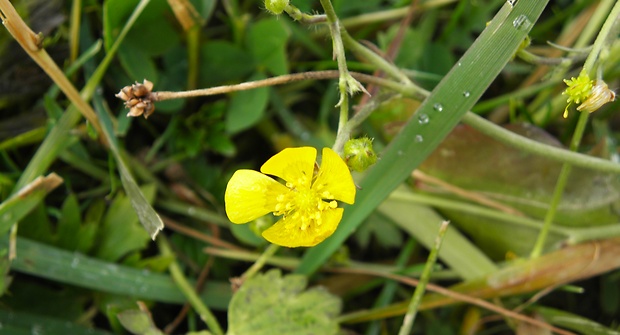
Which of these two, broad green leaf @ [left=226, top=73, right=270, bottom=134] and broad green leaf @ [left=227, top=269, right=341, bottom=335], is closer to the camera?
broad green leaf @ [left=227, top=269, right=341, bottom=335]

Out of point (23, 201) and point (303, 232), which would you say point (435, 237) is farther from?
point (23, 201)

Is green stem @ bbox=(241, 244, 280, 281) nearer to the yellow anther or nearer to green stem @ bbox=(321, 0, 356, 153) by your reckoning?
the yellow anther

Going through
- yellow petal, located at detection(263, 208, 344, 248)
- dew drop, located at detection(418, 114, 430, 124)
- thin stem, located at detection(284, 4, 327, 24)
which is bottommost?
yellow petal, located at detection(263, 208, 344, 248)

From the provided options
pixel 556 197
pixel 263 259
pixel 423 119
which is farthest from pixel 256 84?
pixel 556 197

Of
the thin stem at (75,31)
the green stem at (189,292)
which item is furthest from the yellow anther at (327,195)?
the thin stem at (75,31)

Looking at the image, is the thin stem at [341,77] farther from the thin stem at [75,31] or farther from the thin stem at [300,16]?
the thin stem at [75,31]

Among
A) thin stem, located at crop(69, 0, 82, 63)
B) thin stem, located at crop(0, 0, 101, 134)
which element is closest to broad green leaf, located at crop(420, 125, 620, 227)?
thin stem, located at crop(0, 0, 101, 134)
